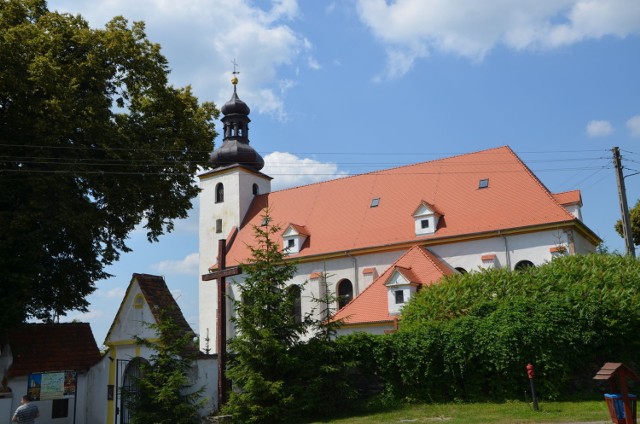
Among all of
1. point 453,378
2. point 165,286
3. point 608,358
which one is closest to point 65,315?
point 165,286

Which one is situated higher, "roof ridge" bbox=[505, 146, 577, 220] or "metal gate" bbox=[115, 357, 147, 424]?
"roof ridge" bbox=[505, 146, 577, 220]

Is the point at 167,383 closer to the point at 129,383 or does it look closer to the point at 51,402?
the point at 129,383

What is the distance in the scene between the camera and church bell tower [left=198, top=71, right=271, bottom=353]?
128ft

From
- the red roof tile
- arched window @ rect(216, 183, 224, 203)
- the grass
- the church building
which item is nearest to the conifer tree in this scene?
the grass

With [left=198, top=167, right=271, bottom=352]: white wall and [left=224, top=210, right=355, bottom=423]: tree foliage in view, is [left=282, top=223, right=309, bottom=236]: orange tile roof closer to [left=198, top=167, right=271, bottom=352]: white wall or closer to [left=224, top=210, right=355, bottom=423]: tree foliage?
[left=198, top=167, right=271, bottom=352]: white wall

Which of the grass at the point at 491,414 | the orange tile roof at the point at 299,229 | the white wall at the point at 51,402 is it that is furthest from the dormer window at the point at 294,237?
the grass at the point at 491,414

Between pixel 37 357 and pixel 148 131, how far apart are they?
828 centimetres

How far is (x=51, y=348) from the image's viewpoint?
18.9 meters

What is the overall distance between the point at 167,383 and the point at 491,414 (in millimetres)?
7963

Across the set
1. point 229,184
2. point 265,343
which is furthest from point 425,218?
point 265,343

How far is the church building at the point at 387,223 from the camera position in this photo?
27.1 metres

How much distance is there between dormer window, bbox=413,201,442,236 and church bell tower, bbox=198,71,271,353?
13.0m

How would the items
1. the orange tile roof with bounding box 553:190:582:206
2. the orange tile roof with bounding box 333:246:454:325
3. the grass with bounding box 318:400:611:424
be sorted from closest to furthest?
the grass with bounding box 318:400:611:424 < the orange tile roof with bounding box 333:246:454:325 < the orange tile roof with bounding box 553:190:582:206

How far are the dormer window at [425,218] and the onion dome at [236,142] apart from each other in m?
14.2
